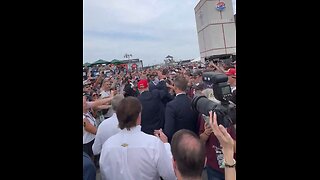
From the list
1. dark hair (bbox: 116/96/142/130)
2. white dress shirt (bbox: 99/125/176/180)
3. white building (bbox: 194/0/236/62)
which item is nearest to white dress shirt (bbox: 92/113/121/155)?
dark hair (bbox: 116/96/142/130)

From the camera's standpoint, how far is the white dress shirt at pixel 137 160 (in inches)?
70.2

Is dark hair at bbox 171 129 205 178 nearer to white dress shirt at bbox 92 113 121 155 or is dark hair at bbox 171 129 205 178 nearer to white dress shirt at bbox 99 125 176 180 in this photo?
white dress shirt at bbox 99 125 176 180

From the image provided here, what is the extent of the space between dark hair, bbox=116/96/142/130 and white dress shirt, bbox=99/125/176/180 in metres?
0.13

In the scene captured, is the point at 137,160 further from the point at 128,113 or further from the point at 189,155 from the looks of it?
the point at 189,155

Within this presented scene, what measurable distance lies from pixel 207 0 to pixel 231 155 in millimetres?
22761

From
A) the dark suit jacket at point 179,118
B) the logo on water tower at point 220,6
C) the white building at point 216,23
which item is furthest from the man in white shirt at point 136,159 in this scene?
the logo on water tower at point 220,6

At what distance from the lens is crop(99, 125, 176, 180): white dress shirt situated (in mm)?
1782

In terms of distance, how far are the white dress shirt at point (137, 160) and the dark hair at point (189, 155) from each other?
362mm

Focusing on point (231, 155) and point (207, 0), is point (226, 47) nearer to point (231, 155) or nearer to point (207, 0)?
point (207, 0)

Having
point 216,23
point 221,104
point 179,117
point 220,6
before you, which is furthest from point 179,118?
point 220,6

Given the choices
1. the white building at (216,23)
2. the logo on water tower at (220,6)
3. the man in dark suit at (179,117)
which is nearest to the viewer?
the man in dark suit at (179,117)

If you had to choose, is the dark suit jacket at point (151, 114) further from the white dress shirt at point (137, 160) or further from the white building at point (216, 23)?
the white building at point (216, 23)
